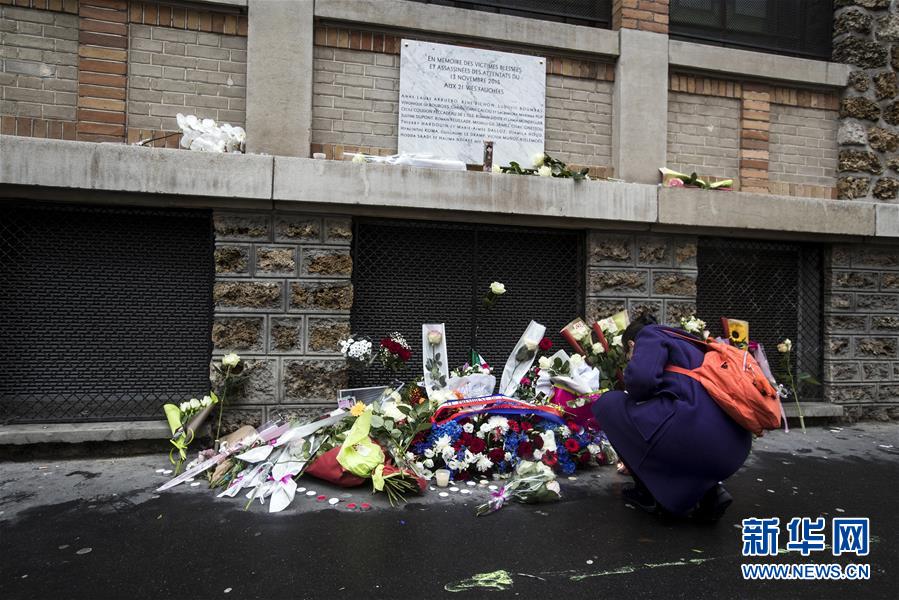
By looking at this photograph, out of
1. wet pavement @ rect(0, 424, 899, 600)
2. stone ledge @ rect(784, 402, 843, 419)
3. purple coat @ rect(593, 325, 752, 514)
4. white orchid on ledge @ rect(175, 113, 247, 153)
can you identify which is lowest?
wet pavement @ rect(0, 424, 899, 600)

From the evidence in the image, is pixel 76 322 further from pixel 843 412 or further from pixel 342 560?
pixel 843 412

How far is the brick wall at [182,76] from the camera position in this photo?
199 inches

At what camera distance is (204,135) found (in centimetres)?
489

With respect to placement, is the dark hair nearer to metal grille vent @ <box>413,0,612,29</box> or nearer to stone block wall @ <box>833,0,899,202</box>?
metal grille vent @ <box>413,0,612,29</box>

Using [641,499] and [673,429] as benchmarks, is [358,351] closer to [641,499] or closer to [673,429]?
[641,499]

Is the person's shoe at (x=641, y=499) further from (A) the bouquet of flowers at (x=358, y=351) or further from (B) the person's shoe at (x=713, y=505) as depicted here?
(A) the bouquet of flowers at (x=358, y=351)

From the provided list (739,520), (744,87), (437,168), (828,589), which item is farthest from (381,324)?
(744,87)

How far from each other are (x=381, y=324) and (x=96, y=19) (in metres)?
3.67

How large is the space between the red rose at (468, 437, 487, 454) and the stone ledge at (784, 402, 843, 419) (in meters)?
3.89

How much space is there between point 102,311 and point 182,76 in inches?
88.1

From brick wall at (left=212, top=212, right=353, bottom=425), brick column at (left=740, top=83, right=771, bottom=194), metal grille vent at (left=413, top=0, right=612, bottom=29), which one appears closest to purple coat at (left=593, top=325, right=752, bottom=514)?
brick wall at (left=212, top=212, right=353, bottom=425)

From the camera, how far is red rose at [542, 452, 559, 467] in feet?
14.6

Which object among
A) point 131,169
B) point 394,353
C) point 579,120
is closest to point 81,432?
point 131,169

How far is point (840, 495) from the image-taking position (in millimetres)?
4172
